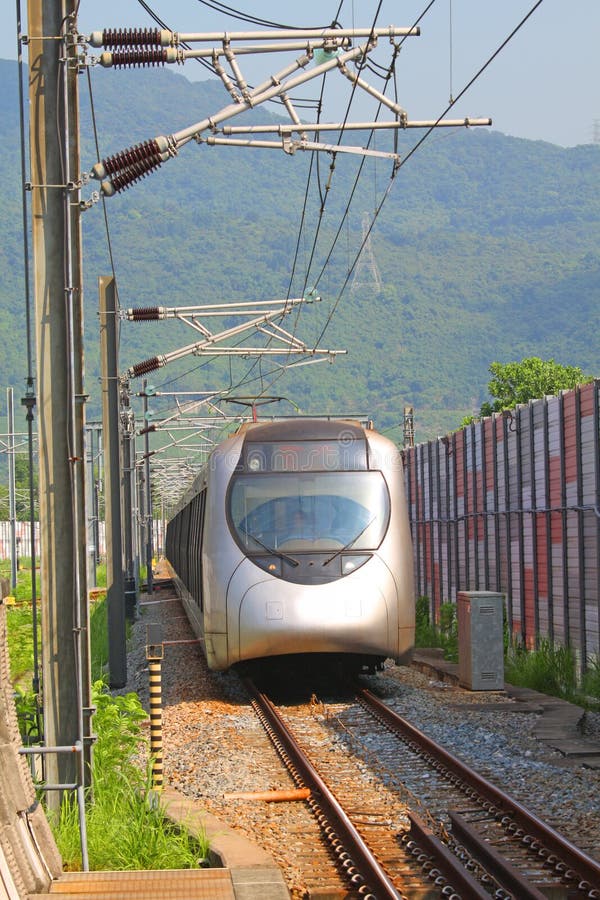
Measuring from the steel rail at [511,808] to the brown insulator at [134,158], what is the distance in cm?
531

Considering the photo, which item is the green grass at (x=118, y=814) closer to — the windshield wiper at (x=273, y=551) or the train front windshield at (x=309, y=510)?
the windshield wiper at (x=273, y=551)

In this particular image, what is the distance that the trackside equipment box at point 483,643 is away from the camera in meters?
15.6

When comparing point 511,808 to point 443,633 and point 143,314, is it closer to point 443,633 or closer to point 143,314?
point 443,633

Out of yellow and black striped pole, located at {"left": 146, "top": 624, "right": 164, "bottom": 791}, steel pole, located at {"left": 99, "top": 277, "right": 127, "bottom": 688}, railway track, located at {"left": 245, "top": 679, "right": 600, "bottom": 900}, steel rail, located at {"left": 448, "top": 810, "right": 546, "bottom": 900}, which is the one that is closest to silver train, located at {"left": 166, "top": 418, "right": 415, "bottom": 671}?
railway track, located at {"left": 245, "top": 679, "right": 600, "bottom": 900}

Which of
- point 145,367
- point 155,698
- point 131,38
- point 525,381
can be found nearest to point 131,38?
point 131,38

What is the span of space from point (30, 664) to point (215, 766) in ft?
36.4

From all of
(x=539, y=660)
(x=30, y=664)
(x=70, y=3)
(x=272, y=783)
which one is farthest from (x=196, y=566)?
(x=70, y=3)

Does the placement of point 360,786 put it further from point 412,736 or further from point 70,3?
point 70,3

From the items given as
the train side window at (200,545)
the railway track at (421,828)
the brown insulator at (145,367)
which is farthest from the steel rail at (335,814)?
the brown insulator at (145,367)

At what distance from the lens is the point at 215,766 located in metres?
11.3

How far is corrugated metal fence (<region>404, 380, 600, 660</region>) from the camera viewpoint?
1562 centimetres

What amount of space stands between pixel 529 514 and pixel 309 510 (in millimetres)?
3986

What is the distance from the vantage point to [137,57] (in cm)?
1179

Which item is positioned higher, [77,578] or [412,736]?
[77,578]
